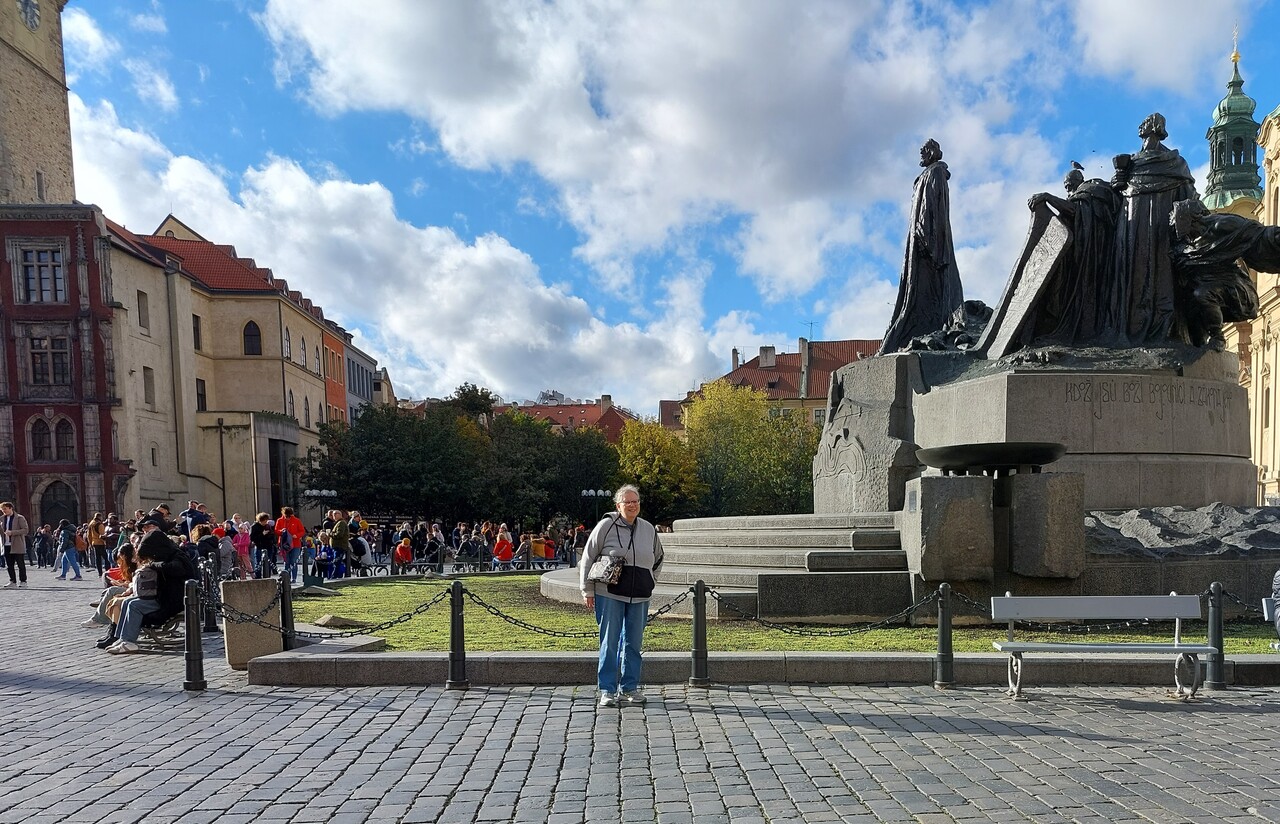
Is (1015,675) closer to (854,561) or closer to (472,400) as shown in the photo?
(854,561)

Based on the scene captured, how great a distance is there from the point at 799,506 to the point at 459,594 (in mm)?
41879

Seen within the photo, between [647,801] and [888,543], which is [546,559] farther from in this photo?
[647,801]

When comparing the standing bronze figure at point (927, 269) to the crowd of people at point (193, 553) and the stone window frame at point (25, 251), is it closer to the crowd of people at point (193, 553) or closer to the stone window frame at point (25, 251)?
the crowd of people at point (193, 553)

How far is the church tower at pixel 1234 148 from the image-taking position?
69.6 meters

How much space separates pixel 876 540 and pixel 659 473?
40.9 metres

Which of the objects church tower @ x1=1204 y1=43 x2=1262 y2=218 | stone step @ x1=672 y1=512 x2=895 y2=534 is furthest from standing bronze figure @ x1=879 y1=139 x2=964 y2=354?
church tower @ x1=1204 y1=43 x2=1262 y2=218

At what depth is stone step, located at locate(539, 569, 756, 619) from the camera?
32.1ft

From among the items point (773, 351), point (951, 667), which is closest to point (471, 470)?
point (951, 667)

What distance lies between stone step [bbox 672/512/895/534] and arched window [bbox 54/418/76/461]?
131ft

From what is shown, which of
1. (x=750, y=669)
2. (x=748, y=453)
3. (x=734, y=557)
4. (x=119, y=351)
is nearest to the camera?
(x=750, y=669)

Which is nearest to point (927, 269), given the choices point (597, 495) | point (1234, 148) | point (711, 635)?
point (711, 635)

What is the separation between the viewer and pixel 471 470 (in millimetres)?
44500

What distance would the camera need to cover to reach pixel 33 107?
5012 centimetres

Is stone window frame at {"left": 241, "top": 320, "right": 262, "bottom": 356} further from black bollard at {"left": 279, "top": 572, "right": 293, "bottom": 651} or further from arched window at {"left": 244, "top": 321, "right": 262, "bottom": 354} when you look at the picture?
black bollard at {"left": 279, "top": 572, "right": 293, "bottom": 651}
